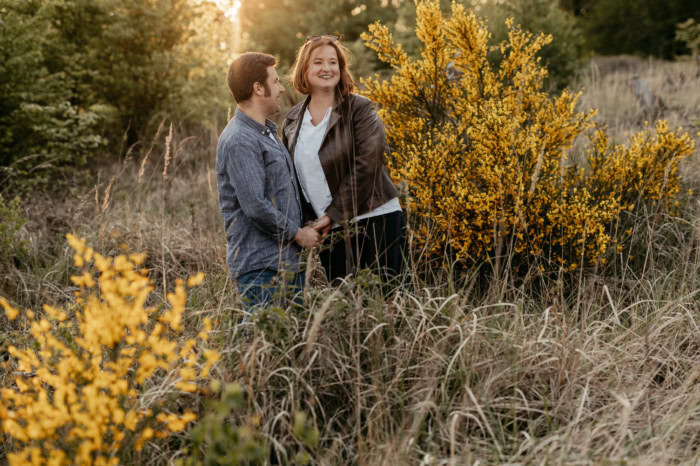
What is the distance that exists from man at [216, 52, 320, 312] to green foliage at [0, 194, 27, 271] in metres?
2.47

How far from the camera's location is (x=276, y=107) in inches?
107

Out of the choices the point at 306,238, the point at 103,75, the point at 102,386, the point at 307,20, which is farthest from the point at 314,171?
the point at 307,20

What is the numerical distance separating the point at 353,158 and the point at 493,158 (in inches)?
37.2

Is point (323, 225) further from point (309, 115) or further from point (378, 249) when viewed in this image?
point (309, 115)

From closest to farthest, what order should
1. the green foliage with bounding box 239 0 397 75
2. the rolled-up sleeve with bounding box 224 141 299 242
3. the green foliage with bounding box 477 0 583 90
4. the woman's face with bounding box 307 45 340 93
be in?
1. the rolled-up sleeve with bounding box 224 141 299 242
2. the woman's face with bounding box 307 45 340 93
3. the green foliage with bounding box 477 0 583 90
4. the green foliage with bounding box 239 0 397 75

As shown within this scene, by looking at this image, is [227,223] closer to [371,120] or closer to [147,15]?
[371,120]

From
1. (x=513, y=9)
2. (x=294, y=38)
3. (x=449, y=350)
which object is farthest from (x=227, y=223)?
(x=294, y=38)

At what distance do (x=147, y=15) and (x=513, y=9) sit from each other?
6.14 metres

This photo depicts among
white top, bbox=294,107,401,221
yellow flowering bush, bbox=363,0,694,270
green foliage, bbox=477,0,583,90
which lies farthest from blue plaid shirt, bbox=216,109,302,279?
green foliage, bbox=477,0,583,90

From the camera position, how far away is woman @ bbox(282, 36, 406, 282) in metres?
2.81

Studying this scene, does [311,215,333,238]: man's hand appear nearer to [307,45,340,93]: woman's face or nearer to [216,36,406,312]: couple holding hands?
[216,36,406,312]: couple holding hands

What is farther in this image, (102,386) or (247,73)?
(247,73)

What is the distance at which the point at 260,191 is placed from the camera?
248 centimetres

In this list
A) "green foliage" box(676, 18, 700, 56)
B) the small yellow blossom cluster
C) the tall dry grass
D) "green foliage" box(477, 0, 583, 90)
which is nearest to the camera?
the small yellow blossom cluster
